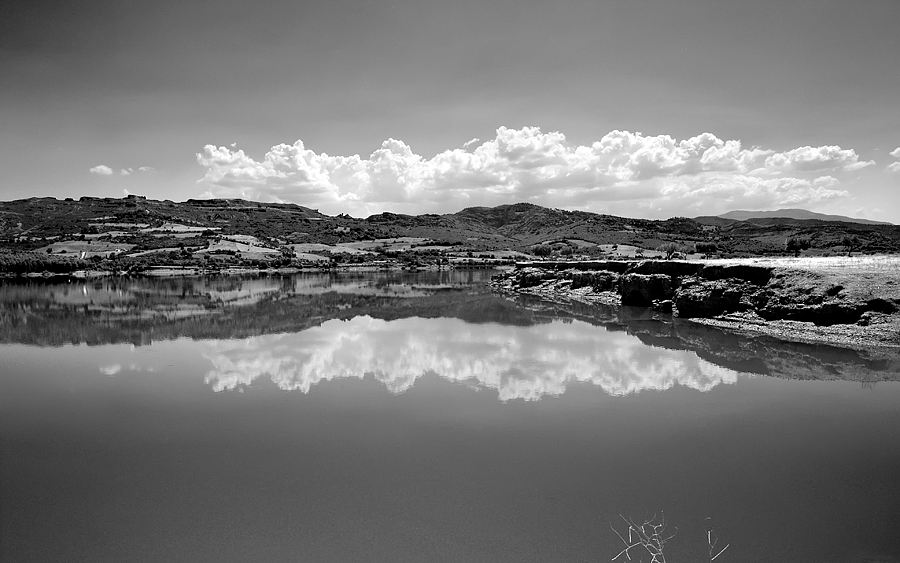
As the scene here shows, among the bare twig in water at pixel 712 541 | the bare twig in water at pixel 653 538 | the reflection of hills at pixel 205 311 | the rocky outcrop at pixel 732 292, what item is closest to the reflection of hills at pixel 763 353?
the rocky outcrop at pixel 732 292

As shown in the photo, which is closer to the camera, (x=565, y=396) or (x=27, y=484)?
(x=27, y=484)

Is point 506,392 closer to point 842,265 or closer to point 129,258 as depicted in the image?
point 842,265

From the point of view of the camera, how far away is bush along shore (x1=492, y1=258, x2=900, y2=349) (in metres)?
19.9

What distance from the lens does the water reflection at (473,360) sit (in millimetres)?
15109

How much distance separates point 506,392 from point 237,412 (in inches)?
275

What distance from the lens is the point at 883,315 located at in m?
19.6

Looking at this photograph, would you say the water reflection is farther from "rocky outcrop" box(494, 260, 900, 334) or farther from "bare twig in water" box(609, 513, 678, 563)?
"rocky outcrop" box(494, 260, 900, 334)

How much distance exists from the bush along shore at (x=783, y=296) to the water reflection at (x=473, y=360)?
6227 millimetres

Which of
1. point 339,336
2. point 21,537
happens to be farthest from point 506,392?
point 339,336

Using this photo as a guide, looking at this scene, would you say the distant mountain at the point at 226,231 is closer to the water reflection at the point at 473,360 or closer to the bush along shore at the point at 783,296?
the bush along shore at the point at 783,296

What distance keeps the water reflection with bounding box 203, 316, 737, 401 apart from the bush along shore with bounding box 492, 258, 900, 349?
6227 mm

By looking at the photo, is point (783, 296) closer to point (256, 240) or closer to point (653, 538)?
point (653, 538)

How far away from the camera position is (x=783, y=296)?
23.8 metres

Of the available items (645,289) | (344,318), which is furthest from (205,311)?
(645,289)
